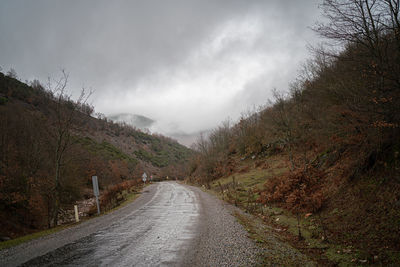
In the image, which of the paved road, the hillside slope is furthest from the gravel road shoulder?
the hillside slope

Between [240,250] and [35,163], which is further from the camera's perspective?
[35,163]

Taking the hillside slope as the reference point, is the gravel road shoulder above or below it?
below

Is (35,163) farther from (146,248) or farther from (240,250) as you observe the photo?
(240,250)

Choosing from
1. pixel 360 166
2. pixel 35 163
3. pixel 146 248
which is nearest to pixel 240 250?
pixel 146 248

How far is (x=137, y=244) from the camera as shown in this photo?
671 cm

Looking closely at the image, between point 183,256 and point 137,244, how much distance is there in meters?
1.90

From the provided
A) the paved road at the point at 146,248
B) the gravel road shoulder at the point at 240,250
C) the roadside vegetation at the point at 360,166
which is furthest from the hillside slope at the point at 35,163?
the roadside vegetation at the point at 360,166

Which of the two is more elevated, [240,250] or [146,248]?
[146,248]

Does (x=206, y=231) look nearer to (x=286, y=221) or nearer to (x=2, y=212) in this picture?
(x=286, y=221)

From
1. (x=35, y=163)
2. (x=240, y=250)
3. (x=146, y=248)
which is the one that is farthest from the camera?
(x=35, y=163)

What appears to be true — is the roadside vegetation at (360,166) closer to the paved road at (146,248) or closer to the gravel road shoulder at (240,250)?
the gravel road shoulder at (240,250)

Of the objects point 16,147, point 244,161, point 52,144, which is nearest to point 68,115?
point 52,144

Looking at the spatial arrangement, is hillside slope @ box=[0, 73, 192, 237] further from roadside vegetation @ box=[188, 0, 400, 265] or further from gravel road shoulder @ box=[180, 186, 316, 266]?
roadside vegetation @ box=[188, 0, 400, 265]

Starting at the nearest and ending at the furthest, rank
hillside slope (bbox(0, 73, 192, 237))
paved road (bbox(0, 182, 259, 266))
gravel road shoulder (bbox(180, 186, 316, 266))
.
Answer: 1. gravel road shoulder (bbox(180, 186, 316, 266))
2. paved road (bbox(0, 182, 259, 266))
3. hillside slope (bbox(0, 73, 192, 237))
